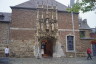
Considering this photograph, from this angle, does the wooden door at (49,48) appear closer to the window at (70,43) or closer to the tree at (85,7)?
the window at (70,43)

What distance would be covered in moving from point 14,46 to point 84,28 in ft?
59.4

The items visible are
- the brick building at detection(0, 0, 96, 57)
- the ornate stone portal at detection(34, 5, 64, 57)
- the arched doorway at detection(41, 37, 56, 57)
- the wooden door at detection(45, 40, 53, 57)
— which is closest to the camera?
the brick building at detection(0, 0, 96, 57)

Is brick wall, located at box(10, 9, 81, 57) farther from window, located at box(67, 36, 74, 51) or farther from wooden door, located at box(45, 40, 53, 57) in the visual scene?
wooden door, located at box(45, 40, 53, 57)

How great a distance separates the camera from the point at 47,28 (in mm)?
21203

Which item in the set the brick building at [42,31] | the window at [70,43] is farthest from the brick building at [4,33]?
the window at [70,43]

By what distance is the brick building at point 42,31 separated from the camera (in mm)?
20734

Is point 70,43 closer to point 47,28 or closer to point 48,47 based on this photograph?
point 47,28

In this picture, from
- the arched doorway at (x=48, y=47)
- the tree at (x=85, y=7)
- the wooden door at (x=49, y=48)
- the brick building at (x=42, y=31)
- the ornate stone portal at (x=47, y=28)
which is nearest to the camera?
the tree at (x=85, y=7)

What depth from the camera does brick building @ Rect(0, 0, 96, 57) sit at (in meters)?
20.7

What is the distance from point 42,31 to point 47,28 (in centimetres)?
78

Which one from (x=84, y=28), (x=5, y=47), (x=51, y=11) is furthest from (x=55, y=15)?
(x=84, y=28)

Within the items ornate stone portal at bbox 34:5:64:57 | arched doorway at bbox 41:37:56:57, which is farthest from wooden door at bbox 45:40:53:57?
ornate stone portal at bbox 34:5:64:57

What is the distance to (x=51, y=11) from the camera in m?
22.0

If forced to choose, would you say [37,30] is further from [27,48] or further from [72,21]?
[72,21]
